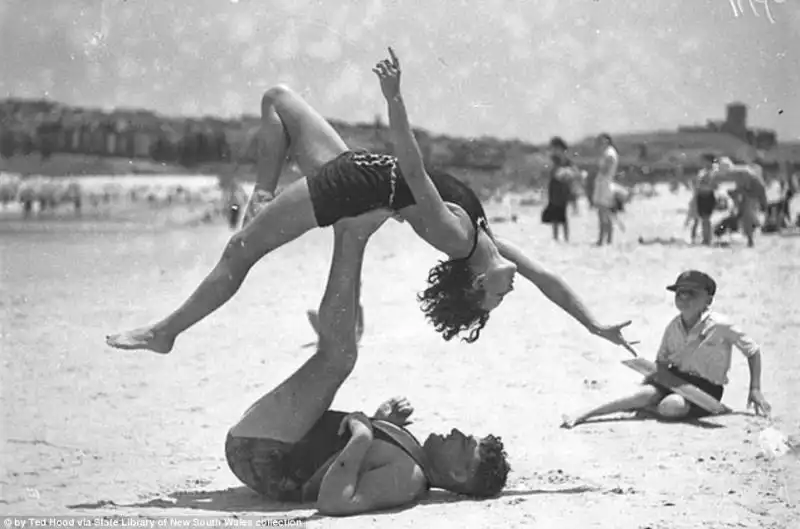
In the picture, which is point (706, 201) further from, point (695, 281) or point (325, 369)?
point (325, 369)

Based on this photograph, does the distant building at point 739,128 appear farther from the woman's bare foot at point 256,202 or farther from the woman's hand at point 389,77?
the woman's hand at point 389,77

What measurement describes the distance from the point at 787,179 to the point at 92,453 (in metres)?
13.3

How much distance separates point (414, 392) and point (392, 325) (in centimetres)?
169

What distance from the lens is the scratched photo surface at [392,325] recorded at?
4023mm

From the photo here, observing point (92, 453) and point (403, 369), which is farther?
point (403, 369)

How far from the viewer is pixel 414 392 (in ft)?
17.9

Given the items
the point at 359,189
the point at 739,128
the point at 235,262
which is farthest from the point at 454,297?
the point at 739,128

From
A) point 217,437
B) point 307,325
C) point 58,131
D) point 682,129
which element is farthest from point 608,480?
point 682,129

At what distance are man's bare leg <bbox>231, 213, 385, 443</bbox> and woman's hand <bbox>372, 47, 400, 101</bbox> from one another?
1.53ft

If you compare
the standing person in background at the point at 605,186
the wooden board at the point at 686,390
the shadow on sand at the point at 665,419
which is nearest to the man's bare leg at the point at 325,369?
the shadow on sand at the point at 665,419

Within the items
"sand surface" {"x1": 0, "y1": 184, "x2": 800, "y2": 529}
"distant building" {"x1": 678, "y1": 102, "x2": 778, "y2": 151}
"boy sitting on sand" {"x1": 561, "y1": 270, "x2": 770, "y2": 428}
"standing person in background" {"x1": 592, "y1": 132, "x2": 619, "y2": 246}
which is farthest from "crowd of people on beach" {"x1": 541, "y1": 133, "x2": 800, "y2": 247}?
"boy sitting on sand" {"x1": 561, "y1": 270, "x2": 770, "y2": 428}

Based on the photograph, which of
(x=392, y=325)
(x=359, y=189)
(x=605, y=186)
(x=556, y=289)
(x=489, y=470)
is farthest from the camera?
(x=605, y=186)

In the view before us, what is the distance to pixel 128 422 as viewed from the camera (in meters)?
5.05

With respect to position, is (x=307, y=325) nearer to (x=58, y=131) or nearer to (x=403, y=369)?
(x=403, y=369)
